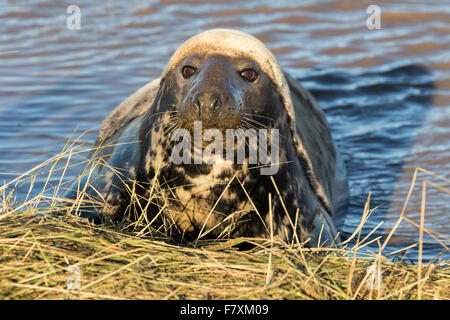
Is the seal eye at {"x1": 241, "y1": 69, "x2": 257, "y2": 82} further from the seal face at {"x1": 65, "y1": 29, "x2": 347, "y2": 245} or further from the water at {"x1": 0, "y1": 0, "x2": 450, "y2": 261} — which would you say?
the water at {"x1": 0, "y1": 0, "x2": 450, "y2": 261}

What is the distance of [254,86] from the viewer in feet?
14.8

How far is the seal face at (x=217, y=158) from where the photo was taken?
417 cm

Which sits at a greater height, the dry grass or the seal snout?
the seal snout

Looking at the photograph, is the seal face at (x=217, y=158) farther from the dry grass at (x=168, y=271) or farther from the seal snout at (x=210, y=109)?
the dry grass at (x=168, y=271)

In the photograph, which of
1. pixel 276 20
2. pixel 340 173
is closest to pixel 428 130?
pixel 340 173

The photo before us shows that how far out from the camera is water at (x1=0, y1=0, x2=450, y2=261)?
6.97m

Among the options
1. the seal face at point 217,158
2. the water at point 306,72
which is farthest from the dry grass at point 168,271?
the water at point 306,72

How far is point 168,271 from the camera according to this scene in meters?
3.36

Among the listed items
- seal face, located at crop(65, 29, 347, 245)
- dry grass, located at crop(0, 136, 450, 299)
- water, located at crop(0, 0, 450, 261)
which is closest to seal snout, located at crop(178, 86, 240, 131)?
seal face, located at crop(65, 29, 347, 245)

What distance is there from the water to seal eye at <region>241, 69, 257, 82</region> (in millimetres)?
1973

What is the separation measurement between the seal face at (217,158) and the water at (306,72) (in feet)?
5.20

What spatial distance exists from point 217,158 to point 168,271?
110 cm

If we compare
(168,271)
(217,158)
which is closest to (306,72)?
(217,158)
